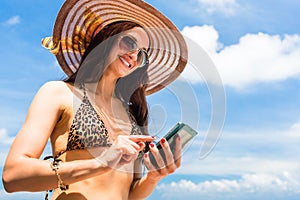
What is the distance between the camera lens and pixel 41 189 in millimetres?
2580

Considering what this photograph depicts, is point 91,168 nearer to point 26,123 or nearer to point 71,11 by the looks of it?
point 26,123

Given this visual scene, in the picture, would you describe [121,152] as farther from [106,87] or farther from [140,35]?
[140,35]

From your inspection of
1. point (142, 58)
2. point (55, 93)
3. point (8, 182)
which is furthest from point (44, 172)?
point (142, 58)

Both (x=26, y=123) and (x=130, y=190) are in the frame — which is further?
(x=130, y=190)

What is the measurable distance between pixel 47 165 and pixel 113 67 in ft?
3.15

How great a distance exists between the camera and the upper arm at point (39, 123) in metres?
2.61

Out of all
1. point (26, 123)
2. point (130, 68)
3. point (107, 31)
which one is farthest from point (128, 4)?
point (26, 123)

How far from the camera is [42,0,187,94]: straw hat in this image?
3.40 m

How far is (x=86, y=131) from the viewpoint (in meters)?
2.87

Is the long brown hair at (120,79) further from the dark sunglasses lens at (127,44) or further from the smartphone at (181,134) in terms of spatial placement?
the smartphone at (181,134)

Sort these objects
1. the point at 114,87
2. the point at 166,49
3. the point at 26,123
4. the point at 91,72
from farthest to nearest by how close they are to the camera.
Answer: the point at 166,49 < the point at 114,87 < the point at 91,72 < the point at 26,123

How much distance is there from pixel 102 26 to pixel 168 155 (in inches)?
47.5

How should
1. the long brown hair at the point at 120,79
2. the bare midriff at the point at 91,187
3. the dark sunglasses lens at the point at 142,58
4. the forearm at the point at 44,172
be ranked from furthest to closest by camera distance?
the dark sunglasses lens at the point at 142,58
the long brown hair at the point at 120,79
the bare midriff at the point at 91,187
the forearm at the point at 44,172

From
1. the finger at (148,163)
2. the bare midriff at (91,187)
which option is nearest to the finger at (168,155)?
the finger at (148,163)
